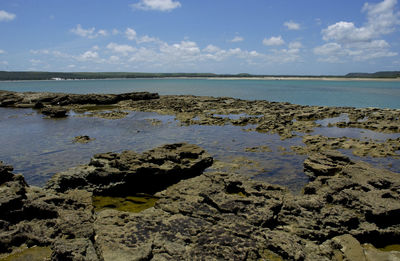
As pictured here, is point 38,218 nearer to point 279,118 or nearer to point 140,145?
point 140,145

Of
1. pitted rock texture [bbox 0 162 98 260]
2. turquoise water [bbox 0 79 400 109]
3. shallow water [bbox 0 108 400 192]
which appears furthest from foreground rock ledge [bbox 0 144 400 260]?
turquoise water [bbox 0 79 400 109]

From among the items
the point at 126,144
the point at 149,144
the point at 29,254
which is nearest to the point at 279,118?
the point at 149,144

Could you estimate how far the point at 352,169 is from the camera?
1052cm

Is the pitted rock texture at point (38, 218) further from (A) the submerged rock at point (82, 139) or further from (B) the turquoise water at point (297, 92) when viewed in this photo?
(B) the turquoise water at point (297, 92)

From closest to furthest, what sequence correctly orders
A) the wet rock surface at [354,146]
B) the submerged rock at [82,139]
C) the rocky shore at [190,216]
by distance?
the rocky shore at [190,216] → the wet rock surface at [354,146] → the submerged rock at [82,139]

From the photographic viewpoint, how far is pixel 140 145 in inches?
731

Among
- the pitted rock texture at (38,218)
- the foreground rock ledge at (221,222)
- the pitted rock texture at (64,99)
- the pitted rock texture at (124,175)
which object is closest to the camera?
the foreground rock ledge at (221,222)

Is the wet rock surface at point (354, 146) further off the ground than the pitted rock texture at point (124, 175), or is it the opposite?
the pitted rock texture at point (124, 175)

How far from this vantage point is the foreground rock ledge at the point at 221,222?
18.4 ft

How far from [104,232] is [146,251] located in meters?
1.33

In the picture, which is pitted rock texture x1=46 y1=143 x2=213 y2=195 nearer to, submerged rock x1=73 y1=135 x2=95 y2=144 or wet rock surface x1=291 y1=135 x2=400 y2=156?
submerged rock x1=73 y1=135 x2=95 y2=144

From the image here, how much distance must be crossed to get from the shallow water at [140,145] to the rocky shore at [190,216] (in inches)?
90.0

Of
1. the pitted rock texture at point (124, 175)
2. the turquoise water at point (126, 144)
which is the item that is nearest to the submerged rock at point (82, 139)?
the turquoise water at point (126, 144)

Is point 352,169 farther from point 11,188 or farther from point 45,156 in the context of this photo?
point 45,156
